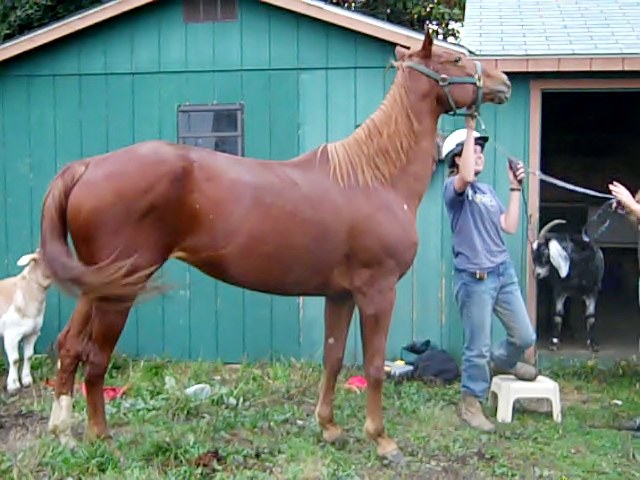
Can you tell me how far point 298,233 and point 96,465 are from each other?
4.77 feet

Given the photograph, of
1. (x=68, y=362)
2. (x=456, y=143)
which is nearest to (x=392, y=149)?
(x=456, y=143)

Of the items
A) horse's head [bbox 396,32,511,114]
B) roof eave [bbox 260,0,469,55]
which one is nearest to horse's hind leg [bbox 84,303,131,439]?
horse's head [bbox 396,32,511,114]

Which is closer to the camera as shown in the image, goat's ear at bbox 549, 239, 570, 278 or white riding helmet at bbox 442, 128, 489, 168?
white riding helmet at bbox 442, 128, 489, 168

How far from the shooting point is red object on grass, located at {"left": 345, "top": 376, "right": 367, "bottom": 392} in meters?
5.16

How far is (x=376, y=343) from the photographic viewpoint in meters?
3.75

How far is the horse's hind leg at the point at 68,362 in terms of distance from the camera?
3666mm

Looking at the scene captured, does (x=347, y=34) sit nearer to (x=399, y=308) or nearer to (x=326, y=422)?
(x=399, y=308)

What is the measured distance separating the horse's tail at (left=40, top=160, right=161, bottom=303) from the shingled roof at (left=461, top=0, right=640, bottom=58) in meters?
3.22

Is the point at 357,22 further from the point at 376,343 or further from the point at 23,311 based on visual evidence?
the point at 23,311

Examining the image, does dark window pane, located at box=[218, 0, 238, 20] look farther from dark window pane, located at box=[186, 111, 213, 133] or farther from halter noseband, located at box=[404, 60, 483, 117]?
halter noseband, located at box=[404, 60, 483, 117]

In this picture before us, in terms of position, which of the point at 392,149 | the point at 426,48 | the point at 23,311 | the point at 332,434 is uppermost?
the point at 426,48

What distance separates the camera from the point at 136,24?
605cm

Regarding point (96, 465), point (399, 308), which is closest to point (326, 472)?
point (96, 465)

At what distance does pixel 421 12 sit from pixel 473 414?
25.8 feet
